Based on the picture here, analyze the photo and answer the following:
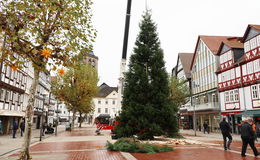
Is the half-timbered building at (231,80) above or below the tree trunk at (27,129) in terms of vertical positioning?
above

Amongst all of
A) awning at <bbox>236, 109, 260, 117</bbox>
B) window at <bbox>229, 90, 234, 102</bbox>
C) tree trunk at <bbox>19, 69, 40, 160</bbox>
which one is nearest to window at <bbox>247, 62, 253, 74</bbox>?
window at <bbox>229, 90, 234, 102</bbox>

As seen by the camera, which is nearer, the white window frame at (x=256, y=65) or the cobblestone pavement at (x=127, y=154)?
the cobblestone pavement at (x=127, y=154)

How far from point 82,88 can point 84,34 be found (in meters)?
25.3

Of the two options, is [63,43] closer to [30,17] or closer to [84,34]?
[84,34]

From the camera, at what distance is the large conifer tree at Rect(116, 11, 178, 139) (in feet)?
55.6

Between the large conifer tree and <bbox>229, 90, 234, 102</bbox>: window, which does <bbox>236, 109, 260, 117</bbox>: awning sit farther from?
the large conifer tree

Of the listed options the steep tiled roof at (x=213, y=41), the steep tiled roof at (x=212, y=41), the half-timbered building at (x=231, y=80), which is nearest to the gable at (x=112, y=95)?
the steep tiled roof at (x=212, y=41)

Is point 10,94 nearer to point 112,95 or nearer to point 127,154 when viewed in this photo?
point 127,154

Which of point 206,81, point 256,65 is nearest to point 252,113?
point 256,65

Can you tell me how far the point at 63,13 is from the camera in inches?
366

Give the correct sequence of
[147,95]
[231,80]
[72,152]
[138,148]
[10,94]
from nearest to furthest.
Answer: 1. [138,148]
2. [72,152]
3. [147,95]
4. [10,94]
5. [231,80]

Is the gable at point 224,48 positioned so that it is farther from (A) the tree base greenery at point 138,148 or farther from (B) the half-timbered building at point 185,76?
(A) the tree base greenery at point 138,148

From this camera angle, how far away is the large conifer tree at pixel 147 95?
16938 millimetres

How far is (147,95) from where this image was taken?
58.2 ft
